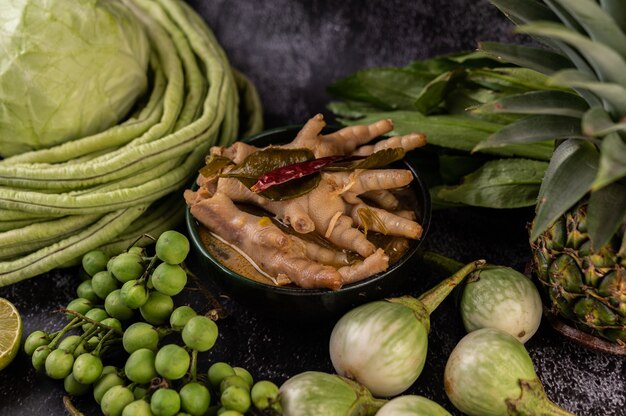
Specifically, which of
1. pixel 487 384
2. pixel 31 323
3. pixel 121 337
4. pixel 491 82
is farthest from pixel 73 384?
pixel 491 82

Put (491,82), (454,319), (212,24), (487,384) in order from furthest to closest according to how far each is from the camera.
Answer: (212,24) → (491,82) → (454,319) → (487,384)

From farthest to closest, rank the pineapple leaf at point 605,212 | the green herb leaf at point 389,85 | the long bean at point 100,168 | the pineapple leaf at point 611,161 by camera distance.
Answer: the green herb leaf at point 389,85 < the long bean at point 100,168 < the pineapple leaf at point 605,212 < the pineapple leaf at point 611,161

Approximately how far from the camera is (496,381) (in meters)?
0.99

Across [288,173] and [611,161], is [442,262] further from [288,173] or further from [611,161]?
[611,161]

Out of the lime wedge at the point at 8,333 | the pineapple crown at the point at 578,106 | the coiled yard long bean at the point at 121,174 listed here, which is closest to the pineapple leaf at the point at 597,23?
the pineapple crown at the point at 578,106

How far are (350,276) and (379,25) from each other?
866 millimetres

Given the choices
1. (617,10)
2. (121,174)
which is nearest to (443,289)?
(617,10)

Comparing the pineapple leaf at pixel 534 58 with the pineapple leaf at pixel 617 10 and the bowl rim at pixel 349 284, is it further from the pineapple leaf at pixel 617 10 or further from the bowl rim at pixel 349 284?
the bowl rim at pixel 349 284

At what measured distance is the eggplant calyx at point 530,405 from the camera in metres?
0.99

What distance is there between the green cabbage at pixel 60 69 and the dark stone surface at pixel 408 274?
0.96ft

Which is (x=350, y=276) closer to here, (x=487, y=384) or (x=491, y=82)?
(x=487, y=384)

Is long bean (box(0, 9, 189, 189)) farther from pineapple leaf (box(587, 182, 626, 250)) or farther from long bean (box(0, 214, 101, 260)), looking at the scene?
pineapple leaf (box(587, 182, 626, 250))

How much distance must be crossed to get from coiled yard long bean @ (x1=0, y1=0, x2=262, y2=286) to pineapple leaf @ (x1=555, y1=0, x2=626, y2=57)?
0.72m

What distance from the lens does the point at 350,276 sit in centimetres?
107
